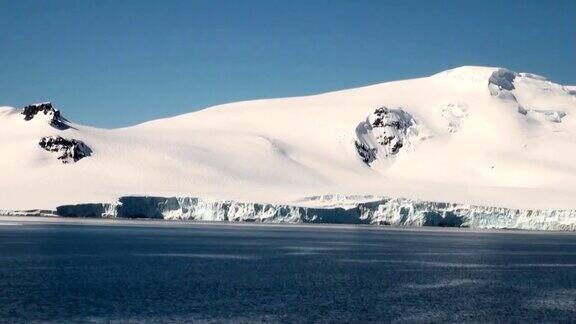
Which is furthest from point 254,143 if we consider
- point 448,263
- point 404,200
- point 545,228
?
point 448,263

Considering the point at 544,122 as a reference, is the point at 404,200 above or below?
below

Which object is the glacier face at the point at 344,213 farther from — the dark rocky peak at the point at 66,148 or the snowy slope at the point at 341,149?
the dark rocky peak at the point at 66,148

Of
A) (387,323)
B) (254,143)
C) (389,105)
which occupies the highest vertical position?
(389,105)

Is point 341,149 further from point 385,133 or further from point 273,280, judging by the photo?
point 273,280

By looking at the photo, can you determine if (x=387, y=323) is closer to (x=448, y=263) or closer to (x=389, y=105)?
(x=448, y=263)

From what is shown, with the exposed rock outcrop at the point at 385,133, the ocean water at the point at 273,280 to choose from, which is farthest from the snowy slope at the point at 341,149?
the ocean water at the point at 273,280

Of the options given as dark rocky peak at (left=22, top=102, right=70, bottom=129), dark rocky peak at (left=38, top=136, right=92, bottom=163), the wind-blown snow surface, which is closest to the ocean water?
the wind-blown snow surface

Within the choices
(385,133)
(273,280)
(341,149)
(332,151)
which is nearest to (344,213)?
(332,151)

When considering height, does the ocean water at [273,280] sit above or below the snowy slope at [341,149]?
below
